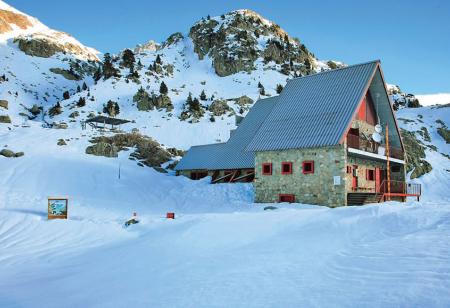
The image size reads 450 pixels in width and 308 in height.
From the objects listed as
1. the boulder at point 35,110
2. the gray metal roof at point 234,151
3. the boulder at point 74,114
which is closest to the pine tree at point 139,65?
the boulder at point 35,110

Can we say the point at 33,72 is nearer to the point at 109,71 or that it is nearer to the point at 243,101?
the point at 109,71

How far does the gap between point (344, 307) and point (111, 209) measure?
19262mm

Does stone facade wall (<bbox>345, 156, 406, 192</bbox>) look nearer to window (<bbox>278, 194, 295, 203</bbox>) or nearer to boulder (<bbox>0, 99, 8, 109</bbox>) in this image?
window (<bbox>278, 194, 295, 203</bbox>)

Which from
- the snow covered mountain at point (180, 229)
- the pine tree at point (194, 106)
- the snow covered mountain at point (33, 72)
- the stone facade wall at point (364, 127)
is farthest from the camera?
the snow covered mountain at point (33, 72)

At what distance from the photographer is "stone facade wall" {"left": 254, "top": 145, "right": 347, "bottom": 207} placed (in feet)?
71.0

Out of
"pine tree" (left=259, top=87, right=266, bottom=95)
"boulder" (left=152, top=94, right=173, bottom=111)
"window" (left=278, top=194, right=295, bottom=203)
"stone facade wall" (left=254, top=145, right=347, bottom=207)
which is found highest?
"pine tree" (left=259, top=87, right=266, bottom=95)

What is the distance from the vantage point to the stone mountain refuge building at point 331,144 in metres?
22.0

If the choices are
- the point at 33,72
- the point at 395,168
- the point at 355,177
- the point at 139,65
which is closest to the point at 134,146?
the point at 355,177

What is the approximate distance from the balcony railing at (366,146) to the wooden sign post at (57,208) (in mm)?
16543

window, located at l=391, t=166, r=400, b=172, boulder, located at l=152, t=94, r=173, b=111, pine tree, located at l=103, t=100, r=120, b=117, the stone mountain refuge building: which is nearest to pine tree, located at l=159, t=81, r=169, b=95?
boulder, located at l=152, t=94, r=173, b=111

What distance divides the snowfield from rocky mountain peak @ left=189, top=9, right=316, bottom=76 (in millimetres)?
74043

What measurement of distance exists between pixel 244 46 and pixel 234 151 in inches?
2595

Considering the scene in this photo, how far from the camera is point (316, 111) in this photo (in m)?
24.7

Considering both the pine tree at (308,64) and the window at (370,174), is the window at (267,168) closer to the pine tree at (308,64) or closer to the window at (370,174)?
the window at (370,174)
